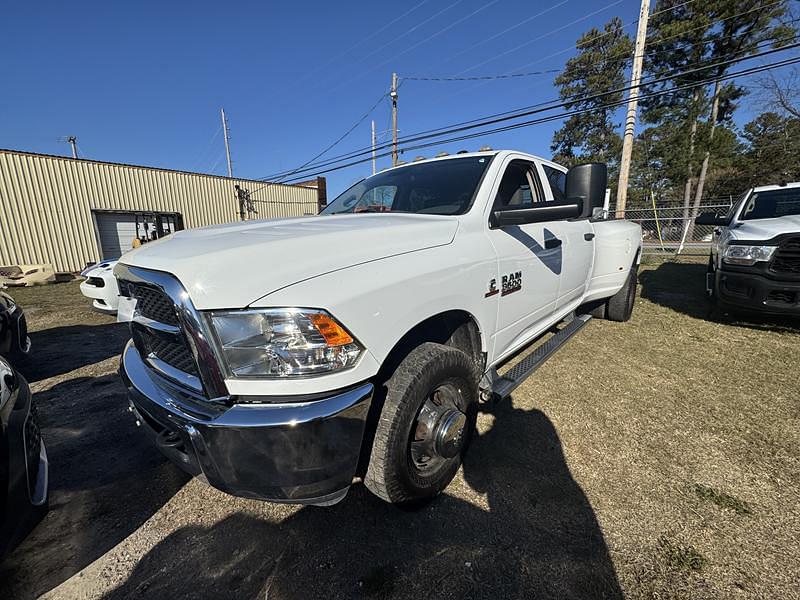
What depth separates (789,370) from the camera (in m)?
3.41

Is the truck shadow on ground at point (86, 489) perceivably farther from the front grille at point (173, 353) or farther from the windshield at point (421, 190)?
the windshield at point (421, 190)

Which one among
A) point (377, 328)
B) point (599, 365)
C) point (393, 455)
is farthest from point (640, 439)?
point (377, 328)

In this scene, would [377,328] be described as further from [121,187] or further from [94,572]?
[121,187]

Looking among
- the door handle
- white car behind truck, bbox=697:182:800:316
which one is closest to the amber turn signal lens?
the door handle

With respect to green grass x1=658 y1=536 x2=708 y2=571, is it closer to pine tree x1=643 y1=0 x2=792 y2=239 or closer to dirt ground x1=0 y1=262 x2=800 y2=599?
dirt ground x1=0 y1=262 x2=800 y2=599

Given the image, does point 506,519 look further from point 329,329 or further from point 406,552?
point 329,329

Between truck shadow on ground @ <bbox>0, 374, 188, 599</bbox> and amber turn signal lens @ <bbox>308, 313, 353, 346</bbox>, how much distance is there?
1613 millimetres

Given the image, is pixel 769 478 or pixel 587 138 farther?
pixel 587 138

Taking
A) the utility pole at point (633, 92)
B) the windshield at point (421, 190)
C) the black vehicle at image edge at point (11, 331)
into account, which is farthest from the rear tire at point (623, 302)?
the utility pole at point (633, 92)

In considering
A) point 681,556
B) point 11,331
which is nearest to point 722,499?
→ point 681,556

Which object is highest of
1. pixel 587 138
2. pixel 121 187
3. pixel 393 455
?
pixel 587 138

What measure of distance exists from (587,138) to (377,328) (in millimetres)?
34525

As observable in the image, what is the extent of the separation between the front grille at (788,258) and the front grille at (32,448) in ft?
21.0

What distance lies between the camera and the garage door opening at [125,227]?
46.5 feet
